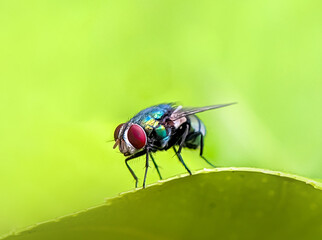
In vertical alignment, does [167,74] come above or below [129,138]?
above

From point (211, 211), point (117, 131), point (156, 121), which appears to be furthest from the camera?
point (156, 121)

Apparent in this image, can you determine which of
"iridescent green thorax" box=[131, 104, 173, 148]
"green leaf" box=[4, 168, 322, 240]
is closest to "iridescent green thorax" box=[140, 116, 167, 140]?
"iridescent green thorax" box=[131, 104, 173, 148]

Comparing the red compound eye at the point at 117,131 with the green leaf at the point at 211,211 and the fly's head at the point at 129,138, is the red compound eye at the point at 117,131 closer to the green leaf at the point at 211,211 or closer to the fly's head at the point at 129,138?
the fly's head at the point at 129,138

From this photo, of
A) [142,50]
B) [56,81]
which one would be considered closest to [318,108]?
[142,50]

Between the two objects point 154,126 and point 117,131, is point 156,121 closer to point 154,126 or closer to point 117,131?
point 154,126

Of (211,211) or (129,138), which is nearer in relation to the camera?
(211,211)

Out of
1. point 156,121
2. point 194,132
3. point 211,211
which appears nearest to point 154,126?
point 156,121

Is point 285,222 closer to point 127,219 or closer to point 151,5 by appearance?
point 127,219
